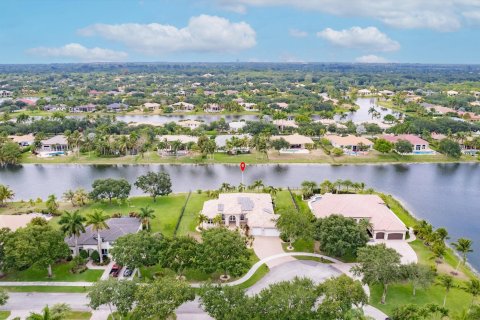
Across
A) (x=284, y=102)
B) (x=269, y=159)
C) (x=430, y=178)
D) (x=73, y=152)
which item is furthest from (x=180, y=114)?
(x=430, y=178)

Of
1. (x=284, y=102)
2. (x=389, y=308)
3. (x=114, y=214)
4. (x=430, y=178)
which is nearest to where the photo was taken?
(x=389, y=308)

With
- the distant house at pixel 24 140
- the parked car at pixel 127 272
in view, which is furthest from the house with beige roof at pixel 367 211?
the distant house at pixel 24 140

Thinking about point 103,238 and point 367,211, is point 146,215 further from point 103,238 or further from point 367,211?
point 367,211

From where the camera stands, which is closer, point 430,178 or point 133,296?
point 133,296

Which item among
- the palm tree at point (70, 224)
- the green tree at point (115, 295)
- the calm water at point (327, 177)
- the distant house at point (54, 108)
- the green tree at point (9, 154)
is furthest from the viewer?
the distant house at point (54, 108)

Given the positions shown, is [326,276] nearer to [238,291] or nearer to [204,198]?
[238,291]

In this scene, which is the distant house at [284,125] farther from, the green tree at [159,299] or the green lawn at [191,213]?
the green tree at [159,299]

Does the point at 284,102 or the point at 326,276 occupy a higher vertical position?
the point at 284,102
